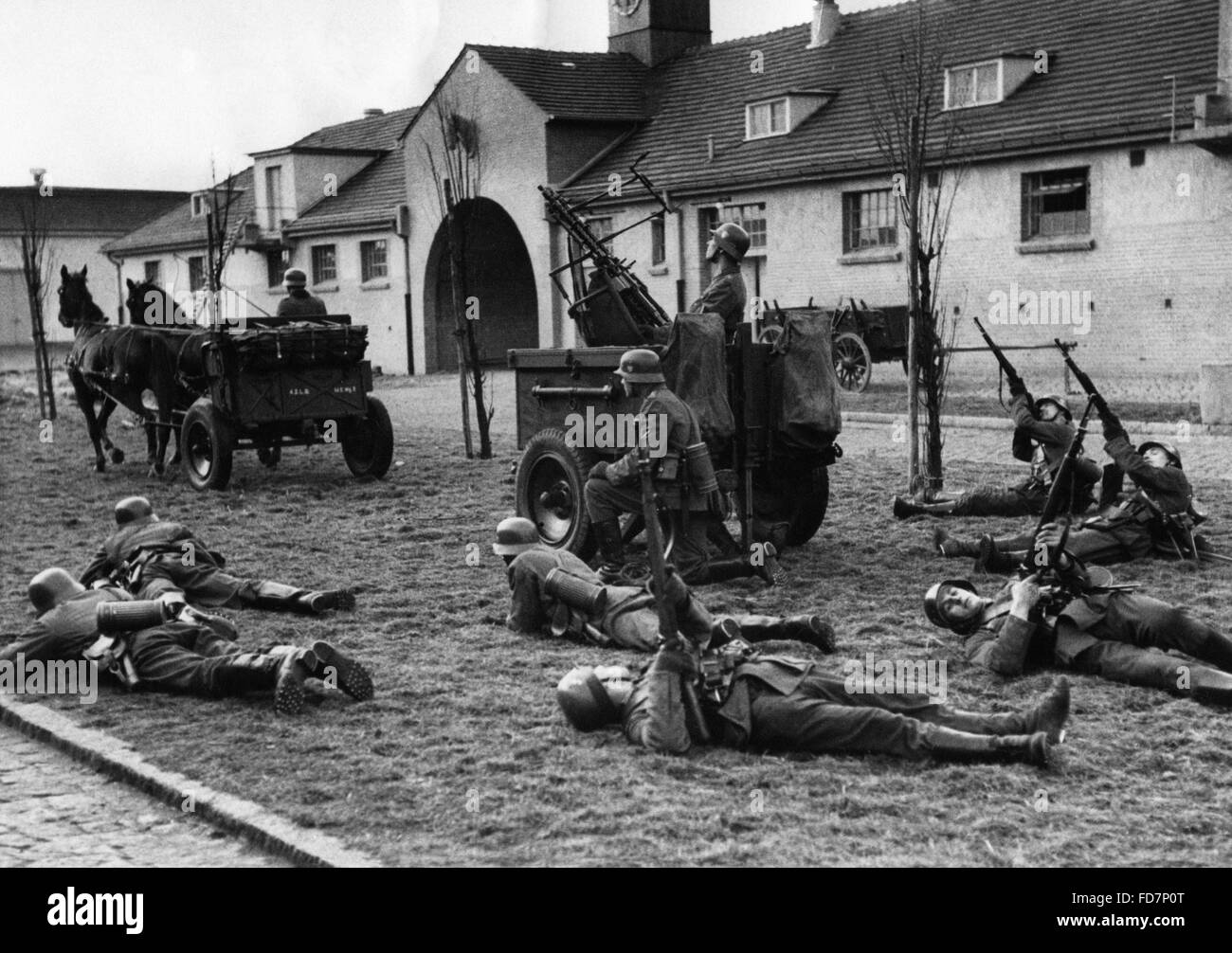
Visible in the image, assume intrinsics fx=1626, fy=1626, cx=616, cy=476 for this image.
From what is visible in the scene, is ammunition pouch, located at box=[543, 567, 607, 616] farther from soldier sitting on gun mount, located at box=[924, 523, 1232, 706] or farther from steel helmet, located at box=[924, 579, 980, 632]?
soldier sitting on gun mount, located at box=[924, 523, 1232, 706]

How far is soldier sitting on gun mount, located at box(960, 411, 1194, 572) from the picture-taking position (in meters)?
9.68

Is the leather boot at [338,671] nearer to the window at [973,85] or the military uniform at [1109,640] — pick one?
the military uniform at [1109,640]

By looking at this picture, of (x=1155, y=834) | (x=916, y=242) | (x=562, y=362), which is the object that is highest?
(x=916, y=242)

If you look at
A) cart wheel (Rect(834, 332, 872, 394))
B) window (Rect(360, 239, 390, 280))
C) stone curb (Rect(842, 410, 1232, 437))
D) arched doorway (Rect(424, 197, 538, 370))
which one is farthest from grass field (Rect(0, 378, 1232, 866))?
window (Rect(360, 239, 390, 280))

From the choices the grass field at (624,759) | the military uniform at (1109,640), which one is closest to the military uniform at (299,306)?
the grass field at (624,759)

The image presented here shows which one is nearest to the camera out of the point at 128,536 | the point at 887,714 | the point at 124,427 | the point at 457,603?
the point at 887,714

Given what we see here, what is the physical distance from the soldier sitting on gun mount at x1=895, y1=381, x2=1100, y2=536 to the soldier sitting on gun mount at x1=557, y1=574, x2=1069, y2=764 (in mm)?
4156

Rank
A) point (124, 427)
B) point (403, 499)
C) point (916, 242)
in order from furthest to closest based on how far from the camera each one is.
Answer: point (124, 427) < point (403, 499) < point (916, 242)

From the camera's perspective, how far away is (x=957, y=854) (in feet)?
17.2

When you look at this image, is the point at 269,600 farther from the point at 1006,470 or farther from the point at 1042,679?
the point at 1006,470

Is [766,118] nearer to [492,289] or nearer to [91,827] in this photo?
[492,289]

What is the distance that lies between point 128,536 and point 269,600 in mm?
966

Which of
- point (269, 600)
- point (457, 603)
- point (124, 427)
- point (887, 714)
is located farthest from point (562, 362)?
point (124, 427)

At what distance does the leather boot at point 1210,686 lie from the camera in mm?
6914
